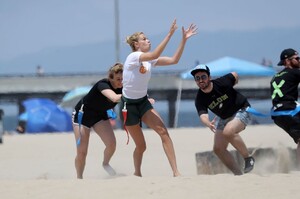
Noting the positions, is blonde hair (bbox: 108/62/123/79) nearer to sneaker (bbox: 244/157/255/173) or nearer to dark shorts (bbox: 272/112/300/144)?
sneaker (bbox: 244/157/255/173)

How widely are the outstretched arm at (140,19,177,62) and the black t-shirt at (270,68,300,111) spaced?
1.66 meters

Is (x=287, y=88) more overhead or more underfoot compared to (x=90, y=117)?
more overhead

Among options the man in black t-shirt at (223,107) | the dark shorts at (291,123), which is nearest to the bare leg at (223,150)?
the man in black t-shirt at (223,107)

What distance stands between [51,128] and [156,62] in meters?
21.0

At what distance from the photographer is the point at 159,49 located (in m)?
8.09

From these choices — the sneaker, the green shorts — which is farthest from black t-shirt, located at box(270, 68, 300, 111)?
the green shorts

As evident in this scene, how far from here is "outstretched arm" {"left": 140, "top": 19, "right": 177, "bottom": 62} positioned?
26.6 ft

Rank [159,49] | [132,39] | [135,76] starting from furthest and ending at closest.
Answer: [132,39] → [135,76] → [159,49]

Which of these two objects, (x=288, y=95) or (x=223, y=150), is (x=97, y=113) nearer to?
(x=223, y=150)

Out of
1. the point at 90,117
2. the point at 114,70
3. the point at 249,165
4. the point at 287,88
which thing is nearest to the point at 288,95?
the point at 287,88

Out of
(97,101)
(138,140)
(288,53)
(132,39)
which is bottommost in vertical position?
(138,140)

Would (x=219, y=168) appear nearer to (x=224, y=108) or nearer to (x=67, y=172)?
(x=224, y=108)

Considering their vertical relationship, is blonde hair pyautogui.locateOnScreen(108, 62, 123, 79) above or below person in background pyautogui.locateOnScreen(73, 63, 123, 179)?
above

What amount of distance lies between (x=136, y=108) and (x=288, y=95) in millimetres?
1896
